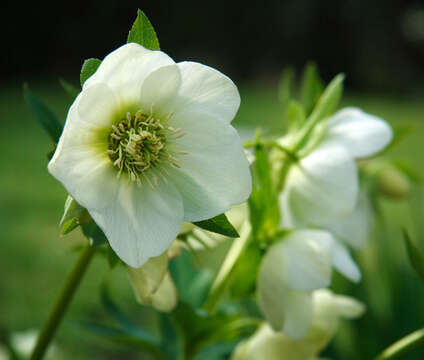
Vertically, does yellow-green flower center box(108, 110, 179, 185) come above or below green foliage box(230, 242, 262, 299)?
above

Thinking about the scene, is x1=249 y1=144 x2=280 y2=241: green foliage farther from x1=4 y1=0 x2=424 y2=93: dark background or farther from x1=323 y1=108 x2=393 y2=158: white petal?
x1=4 y1=0 x2=424 y2=93: dark background

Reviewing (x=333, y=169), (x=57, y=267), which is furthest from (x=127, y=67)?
(x=57, y=267)

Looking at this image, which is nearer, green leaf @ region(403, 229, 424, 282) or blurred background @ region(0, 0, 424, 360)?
green leaf @ region(403, 229, 424, 282)

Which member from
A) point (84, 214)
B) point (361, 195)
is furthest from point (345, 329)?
point (84, 214)

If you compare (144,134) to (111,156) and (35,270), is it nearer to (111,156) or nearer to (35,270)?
(111,156)

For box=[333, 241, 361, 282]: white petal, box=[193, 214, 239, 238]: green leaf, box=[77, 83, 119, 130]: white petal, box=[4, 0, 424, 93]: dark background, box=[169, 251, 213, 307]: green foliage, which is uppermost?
box=[77, 83, 119, 130]: white petal

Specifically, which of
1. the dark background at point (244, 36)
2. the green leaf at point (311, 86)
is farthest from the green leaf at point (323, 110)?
the dark background at point (244, 36)

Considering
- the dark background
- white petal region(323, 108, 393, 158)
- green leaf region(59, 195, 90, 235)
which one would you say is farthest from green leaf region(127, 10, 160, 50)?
the dark background

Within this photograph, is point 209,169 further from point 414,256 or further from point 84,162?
point 414,256
